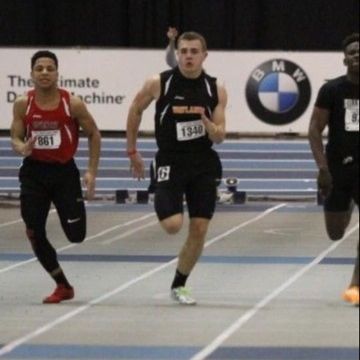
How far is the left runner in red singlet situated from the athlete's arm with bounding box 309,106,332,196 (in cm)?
172

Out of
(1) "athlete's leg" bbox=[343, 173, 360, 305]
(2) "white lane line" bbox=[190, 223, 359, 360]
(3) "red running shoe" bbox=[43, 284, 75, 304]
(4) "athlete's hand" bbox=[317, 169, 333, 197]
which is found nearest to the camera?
(2) "white lane line" bbox=[190, 223, 359, 360]

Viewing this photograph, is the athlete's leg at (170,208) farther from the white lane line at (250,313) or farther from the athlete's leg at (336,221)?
the athlete's leg at (336,221)

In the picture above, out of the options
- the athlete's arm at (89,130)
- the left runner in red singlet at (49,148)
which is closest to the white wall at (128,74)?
the athlete's arm at (89,130)

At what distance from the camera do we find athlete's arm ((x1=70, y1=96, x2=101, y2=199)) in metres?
11.7

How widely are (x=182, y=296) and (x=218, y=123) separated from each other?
1277 mm

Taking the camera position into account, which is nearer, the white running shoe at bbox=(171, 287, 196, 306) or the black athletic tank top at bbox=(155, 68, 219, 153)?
the black athletic tank top at bbox=(155, 68, 219, 153)

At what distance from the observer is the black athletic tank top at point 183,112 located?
37.8 feet

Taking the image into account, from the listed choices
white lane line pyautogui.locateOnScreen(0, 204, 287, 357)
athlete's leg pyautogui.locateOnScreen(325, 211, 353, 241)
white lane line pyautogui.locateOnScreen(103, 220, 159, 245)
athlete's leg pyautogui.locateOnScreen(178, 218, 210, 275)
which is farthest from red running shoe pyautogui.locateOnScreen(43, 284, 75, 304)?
white lane line pyautogui.locateOnScreen(103, 220, 159, 245)

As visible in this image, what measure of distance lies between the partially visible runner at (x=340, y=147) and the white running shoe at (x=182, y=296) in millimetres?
1248

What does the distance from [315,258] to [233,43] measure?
19.8 meters

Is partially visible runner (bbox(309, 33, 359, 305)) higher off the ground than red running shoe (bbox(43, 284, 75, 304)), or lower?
higher

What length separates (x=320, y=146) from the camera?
10945 millimetres

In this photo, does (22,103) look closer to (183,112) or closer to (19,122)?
(19,122)

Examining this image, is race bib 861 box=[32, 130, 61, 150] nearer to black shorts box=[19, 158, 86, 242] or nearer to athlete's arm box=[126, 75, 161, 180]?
black shorts box=[19, 158, 86, 242]
